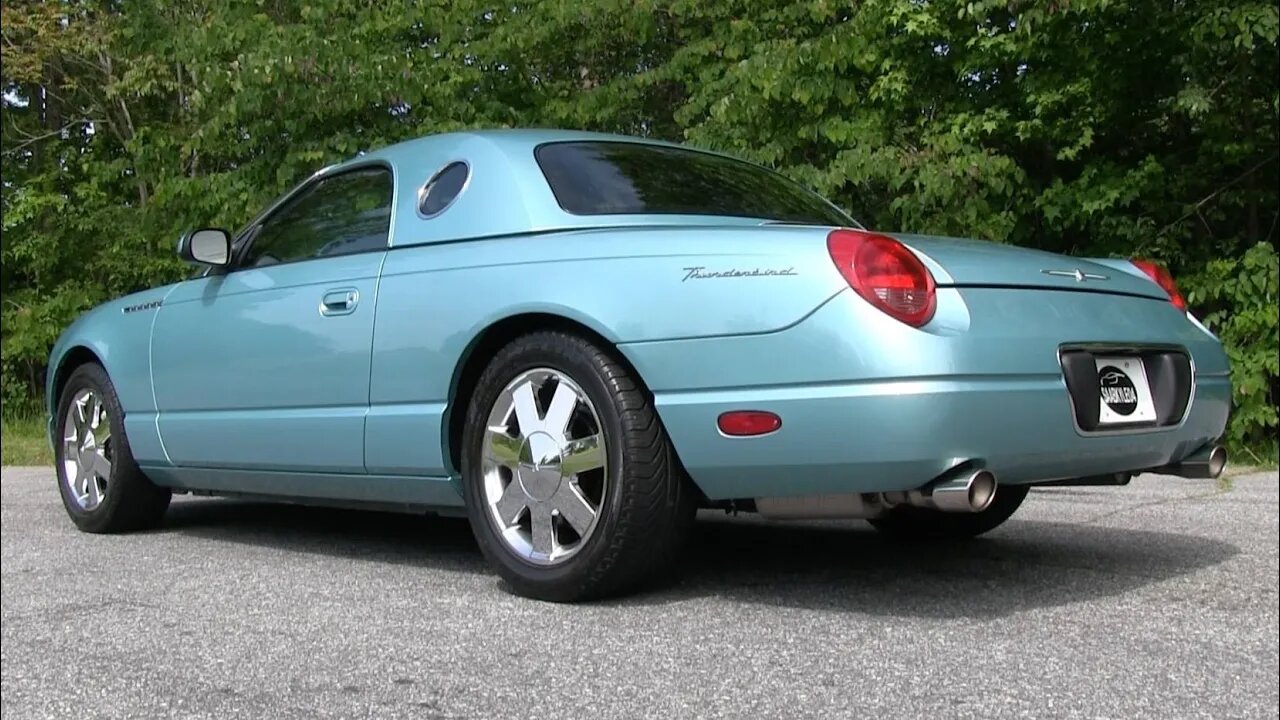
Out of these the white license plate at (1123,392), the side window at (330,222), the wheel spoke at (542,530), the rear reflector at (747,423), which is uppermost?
the side window at (330,222)

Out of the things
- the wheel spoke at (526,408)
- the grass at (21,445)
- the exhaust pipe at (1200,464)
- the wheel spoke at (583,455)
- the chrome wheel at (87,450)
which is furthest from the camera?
the grass at (21,445)

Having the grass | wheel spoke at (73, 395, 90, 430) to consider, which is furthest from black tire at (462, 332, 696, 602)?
the grass

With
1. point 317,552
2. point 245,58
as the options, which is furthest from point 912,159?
point 317,552

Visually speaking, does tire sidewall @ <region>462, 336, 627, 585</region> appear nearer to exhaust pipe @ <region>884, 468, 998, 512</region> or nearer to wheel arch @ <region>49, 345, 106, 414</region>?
exhaust pipe @ <region>884, 468, 998, 512</region>

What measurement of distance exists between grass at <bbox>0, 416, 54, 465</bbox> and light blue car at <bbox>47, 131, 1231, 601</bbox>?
17.3ft

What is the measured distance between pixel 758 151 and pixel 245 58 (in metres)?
3.56

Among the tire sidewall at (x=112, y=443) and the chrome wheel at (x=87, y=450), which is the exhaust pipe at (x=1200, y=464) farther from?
the chrome wheel at (x=87, y=450)

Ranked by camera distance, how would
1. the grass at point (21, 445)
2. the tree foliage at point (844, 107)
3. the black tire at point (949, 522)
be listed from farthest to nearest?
the grass at point (21, 445)
the tree foliage at point (844, 107)
the black tire at point (949, 522)

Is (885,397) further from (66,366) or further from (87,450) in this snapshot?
(66,366)

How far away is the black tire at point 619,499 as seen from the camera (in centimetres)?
304

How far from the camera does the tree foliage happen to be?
8055mm

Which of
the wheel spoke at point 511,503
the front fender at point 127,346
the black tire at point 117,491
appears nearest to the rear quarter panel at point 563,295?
the wheel spoke at point 511,503

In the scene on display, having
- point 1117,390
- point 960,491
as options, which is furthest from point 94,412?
point 1117,390

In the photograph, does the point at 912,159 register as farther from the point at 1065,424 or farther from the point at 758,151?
the point at 1065,424
